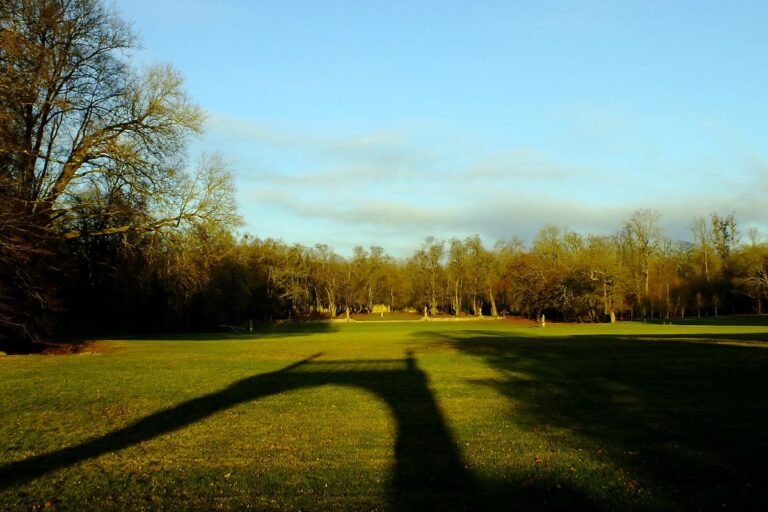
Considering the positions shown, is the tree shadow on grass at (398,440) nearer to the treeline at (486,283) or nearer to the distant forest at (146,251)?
the distant forest at (146,251)

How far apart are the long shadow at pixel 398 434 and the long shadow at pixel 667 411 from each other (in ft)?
7.40

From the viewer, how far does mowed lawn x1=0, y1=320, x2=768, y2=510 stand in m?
6.89

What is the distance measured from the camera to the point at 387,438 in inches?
401

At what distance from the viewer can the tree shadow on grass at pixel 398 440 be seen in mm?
6824

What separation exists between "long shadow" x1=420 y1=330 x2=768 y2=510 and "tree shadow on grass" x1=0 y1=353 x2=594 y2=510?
189 cm

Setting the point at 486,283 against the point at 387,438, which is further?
the point at 486,283

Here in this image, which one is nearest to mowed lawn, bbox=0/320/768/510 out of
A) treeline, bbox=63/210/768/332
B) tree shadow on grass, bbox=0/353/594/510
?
tree shadow on grass, bbox=0/353/594/510

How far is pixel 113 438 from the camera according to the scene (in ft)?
33.4

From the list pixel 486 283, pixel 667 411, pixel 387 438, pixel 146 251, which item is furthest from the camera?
pixel 486 283

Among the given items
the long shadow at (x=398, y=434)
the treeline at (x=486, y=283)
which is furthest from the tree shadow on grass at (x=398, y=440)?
the treeline at (x=486, y=283)

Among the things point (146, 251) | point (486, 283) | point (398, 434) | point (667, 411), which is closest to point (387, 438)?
point (398, 434)

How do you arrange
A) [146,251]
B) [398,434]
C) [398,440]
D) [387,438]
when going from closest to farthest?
1. [398,440]
2. [387,438]
3. [398,434]
4. [146,251]

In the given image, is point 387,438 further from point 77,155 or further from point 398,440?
point 77,155

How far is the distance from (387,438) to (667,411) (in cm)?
666
